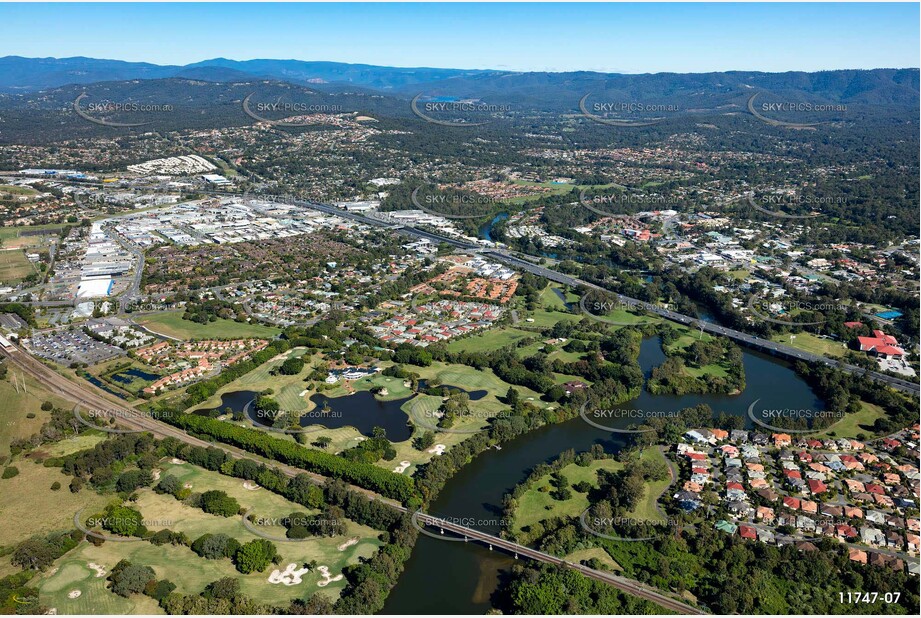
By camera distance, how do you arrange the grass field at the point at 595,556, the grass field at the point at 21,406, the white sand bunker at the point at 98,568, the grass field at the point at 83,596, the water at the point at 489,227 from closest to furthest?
1. the grass field at the point at 83,596
2. the white sand bunker at the point at 98,568
3. the grass field at the point at 595,556
4. the grass field at the point at 21,406
5. the water at the point at 489,227

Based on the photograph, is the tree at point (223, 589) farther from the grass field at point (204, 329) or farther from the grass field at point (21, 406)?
the grass field at point (204, 329)

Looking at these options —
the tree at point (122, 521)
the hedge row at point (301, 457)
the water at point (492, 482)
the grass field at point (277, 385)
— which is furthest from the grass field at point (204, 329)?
the water at point (492, 482)

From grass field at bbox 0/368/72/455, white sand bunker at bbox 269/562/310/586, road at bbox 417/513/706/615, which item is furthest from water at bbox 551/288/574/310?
grass field at bbox 0/368/72/455

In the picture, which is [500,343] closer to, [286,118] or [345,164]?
[345,164]

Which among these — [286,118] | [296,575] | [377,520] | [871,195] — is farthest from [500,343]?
[286,118]

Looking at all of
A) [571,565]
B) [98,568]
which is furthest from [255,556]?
[571,565]

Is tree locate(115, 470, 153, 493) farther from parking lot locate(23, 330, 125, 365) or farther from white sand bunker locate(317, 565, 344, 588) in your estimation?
parking lot locate(23, 330, 125, 365)

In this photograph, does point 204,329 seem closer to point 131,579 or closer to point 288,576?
point 131,579
